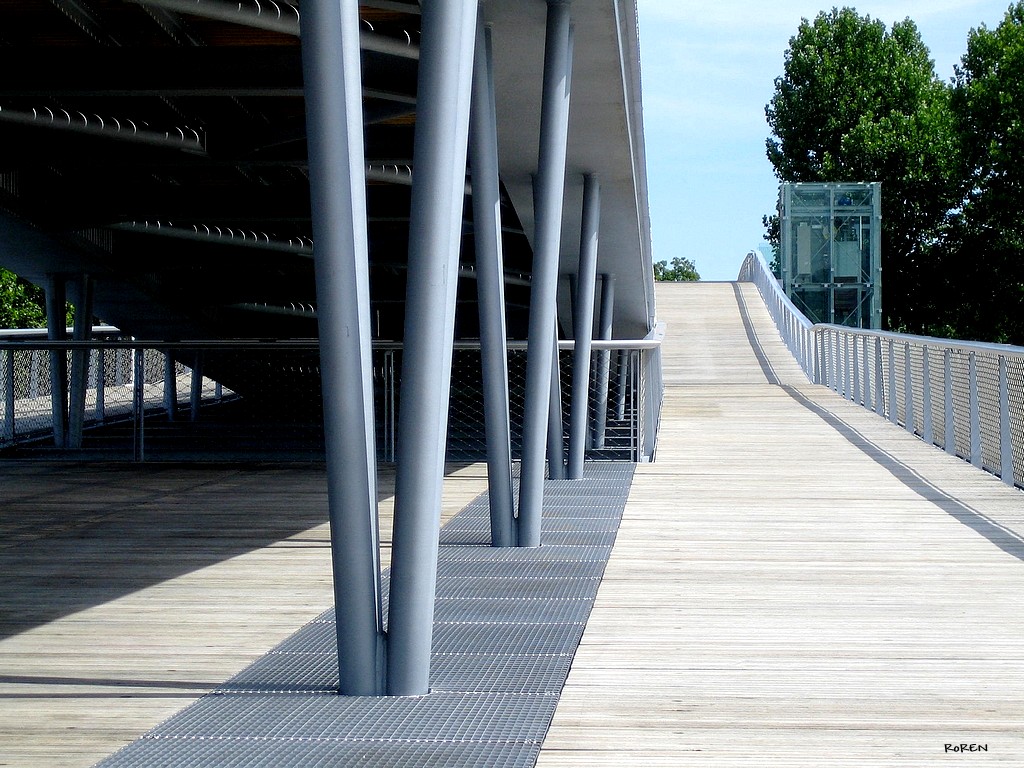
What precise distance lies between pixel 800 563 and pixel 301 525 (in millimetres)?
2808

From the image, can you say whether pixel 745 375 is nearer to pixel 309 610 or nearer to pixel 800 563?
pixel 800 563

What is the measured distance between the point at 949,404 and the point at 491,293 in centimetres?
545

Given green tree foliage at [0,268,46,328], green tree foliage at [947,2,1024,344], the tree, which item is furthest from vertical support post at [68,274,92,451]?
the tree

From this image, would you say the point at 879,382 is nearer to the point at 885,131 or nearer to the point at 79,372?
the point at 79,372

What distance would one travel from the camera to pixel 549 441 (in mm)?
8648

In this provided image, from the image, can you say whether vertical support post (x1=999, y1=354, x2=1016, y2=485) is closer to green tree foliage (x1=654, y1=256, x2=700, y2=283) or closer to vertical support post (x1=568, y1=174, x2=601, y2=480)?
vertical support post (x1=568, y1=174, x2=601, y2=480)

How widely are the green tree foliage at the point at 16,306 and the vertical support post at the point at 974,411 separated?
713 inches

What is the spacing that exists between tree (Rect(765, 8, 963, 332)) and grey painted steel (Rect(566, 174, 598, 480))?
3373 centimetres

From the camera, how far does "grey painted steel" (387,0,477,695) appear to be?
3705 mm

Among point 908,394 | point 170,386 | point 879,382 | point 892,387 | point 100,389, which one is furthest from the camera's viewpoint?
point 170,386

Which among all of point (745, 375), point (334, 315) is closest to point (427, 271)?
point (334, 315)

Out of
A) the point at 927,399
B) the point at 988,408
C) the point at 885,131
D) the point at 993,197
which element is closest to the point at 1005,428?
the point at 988,408

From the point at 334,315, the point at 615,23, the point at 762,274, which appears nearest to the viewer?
the point at 334,315

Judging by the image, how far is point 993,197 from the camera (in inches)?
1446
